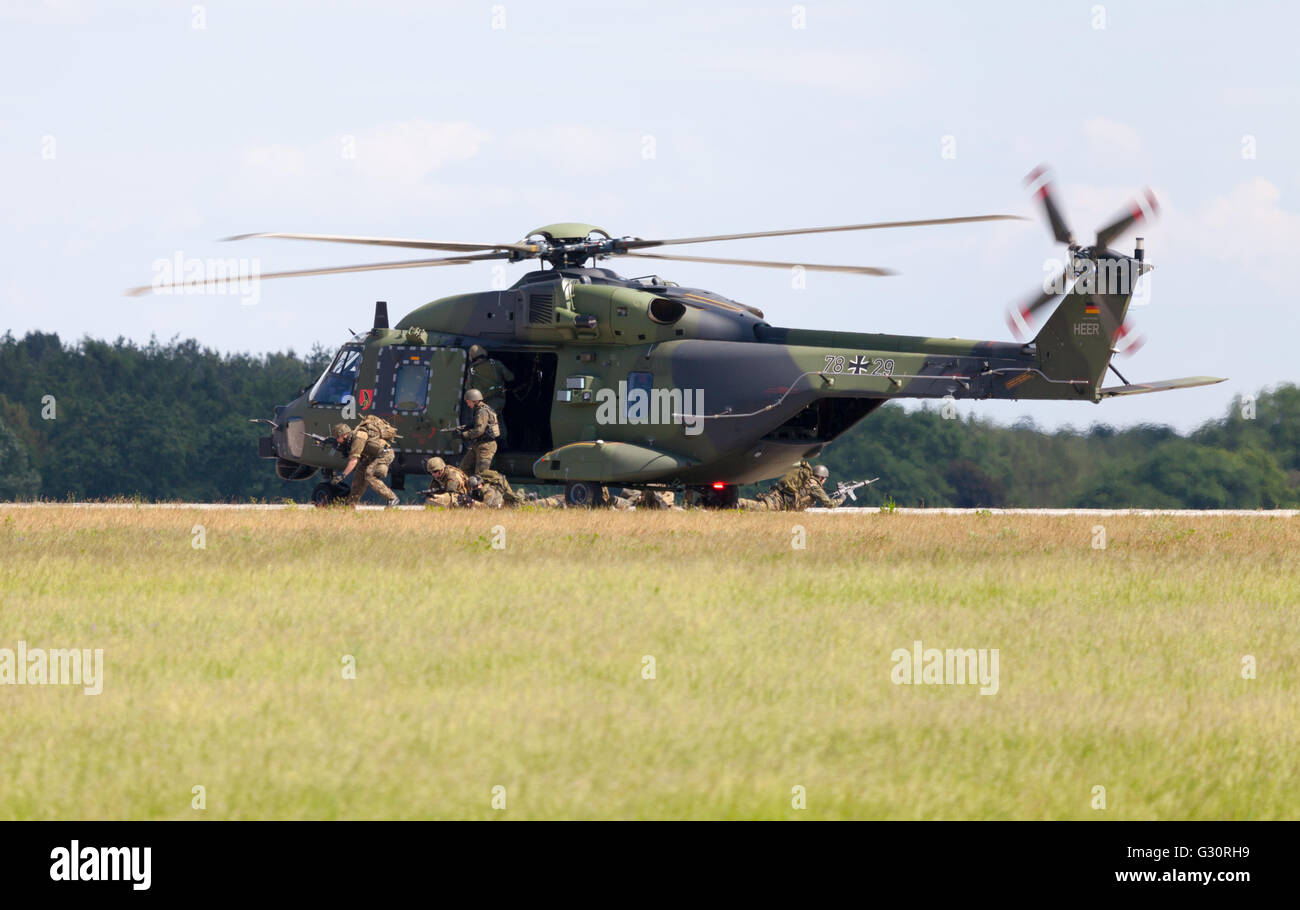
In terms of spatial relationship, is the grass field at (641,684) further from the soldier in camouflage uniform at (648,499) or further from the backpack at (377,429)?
the soldier in camouflage uniform at (648,499)

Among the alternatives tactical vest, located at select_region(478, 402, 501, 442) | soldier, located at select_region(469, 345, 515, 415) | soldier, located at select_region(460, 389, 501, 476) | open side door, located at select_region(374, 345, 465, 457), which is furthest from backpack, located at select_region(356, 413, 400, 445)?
tactical vest, located at select_region(478, 402, 501, 442)

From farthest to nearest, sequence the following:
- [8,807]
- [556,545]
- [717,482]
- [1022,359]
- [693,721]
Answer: [717,482] < [1022,359] < [556,545] < [693,721] < [8,807]

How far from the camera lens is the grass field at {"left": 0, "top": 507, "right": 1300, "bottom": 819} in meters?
8.27

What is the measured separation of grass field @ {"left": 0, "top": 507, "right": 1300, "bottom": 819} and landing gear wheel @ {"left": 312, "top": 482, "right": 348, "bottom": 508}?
8.58 metres

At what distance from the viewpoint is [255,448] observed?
74.1 meters

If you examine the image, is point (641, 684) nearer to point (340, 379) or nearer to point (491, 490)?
point (491, 490)

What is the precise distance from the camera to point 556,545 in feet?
61.0

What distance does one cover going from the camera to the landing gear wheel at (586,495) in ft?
86.0

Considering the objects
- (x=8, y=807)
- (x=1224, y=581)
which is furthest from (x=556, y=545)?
(x=8, y=807)

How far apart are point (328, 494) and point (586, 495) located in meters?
4.72

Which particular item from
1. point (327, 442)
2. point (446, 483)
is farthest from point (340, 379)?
point (446, 483)
